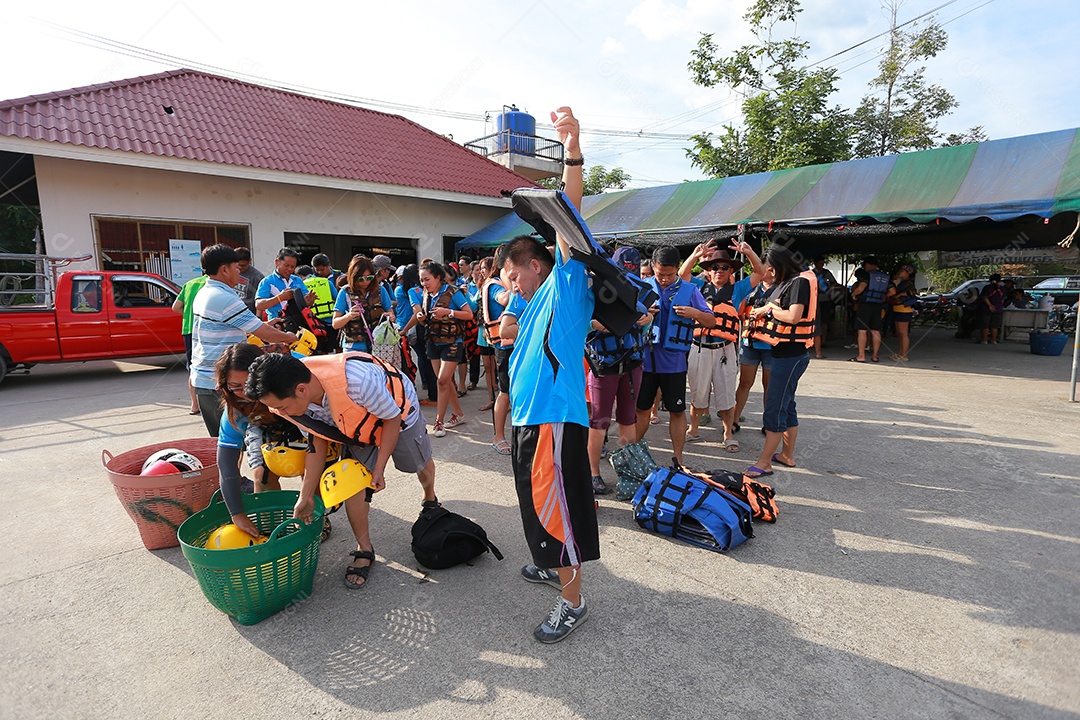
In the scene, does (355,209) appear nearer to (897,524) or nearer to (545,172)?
(545,172)

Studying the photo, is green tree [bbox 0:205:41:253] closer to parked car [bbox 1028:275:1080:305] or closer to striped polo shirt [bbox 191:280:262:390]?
striped polo shirt [bbox 191:280:262:390]

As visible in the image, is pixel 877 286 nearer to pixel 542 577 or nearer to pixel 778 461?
pixel 778 461

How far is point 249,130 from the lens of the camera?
12.7 meters

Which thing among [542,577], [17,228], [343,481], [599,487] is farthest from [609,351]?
[17,228]

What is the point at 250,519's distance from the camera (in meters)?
3.17

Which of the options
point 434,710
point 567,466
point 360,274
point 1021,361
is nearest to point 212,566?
point 434,710

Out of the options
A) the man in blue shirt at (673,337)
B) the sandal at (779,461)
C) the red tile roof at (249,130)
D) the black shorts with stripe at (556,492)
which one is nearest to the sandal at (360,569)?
the black shorts with stripe at (556,492)

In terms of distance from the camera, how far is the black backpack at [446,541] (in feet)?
10.3

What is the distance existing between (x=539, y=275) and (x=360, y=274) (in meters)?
3.88

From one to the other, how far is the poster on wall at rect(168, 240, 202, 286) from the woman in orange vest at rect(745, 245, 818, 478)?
37.7 feet

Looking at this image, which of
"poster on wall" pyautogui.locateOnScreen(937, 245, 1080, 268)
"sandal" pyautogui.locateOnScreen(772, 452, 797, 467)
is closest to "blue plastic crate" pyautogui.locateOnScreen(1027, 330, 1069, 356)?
"poster on wall" pyautogui.locateOnScreen(937, 245, 1080, 268)

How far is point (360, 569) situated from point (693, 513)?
2.03 metres

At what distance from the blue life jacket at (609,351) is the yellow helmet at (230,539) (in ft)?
7.78

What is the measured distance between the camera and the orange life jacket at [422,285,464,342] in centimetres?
582
